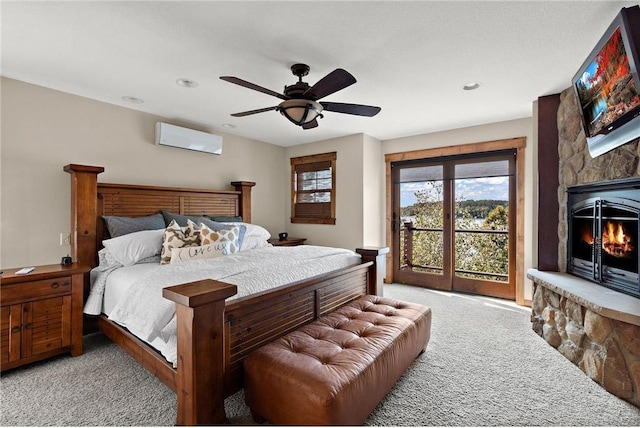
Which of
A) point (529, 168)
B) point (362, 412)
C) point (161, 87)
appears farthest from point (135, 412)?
point (529, 168)

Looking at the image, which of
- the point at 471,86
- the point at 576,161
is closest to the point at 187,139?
the point at 471,86

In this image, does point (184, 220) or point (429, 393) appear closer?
point (429, 393)

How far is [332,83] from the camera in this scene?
214 centimetres

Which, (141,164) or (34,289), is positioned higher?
(141,164)

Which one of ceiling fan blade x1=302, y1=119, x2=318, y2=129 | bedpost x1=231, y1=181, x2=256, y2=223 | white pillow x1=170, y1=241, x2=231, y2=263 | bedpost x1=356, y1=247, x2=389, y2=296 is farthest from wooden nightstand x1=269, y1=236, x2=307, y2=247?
ceiling fan blade x1=302, y1=119, x2=318, y2=129

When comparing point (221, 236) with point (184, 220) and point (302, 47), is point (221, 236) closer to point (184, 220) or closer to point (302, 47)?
point (184, 220)

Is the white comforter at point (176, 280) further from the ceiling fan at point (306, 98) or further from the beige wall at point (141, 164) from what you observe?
the ceiling fan at point (306, 98)

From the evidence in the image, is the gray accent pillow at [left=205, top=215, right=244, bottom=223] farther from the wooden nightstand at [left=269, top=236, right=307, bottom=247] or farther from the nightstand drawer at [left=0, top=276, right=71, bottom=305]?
the nightstand drawer at [left=0, top=276, right=71, bottom=305]

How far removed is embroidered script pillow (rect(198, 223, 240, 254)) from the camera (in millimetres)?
3047

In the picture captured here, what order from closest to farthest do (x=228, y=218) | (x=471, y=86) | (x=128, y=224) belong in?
(x=471, y=86)
(x=128, y=224)
(x=228, y=218)

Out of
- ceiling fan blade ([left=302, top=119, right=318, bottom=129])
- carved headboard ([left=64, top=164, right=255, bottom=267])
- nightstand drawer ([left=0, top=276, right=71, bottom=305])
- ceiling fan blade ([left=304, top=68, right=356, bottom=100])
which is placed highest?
ceiling fan blade ([left=304, top=68, right=356, bottom=100])

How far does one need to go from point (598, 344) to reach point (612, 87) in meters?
1.81

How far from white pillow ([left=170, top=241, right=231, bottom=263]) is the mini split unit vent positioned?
1.59m

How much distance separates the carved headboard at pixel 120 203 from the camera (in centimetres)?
291
